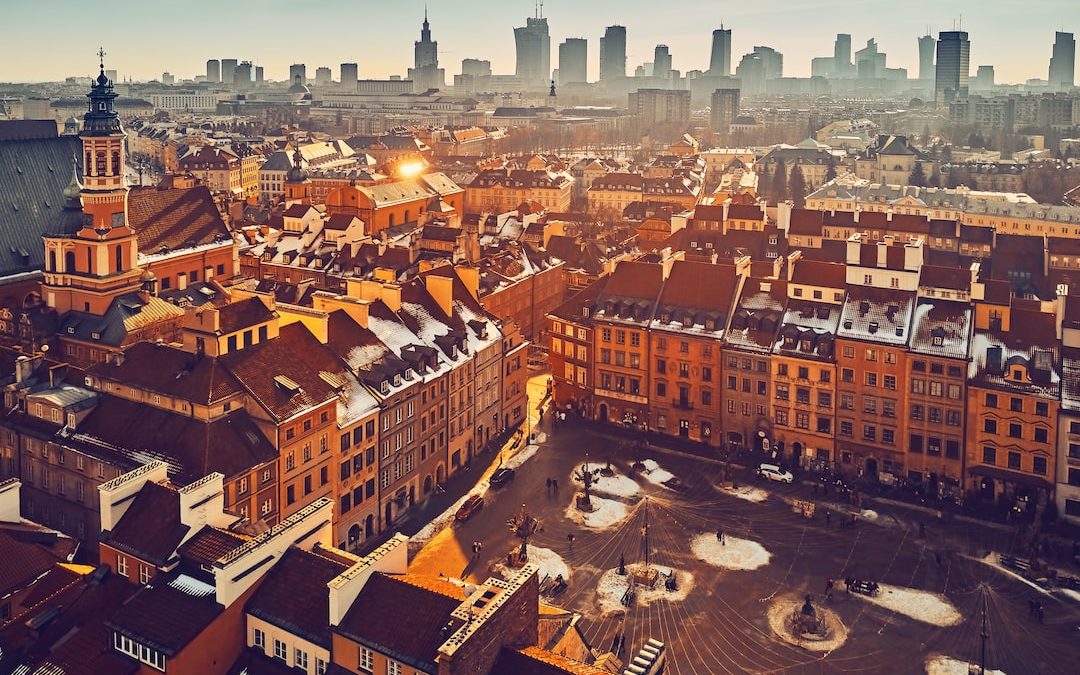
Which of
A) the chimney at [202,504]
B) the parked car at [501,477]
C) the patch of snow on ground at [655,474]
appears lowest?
the patch of snow on ground at [655,474]

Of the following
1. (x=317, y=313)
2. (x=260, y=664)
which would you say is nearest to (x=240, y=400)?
(x=317, y=313)

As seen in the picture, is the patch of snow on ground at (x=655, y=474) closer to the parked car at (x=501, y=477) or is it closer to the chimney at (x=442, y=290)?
the parked car at (x=501, y=477)

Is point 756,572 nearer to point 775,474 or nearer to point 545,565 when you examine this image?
Result: point 545,565

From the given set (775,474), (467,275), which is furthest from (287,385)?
(775,474)

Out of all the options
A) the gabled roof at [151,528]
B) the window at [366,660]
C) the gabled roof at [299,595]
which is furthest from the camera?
the gabled roof at [151,528]

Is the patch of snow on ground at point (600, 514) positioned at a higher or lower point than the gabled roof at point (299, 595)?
lower

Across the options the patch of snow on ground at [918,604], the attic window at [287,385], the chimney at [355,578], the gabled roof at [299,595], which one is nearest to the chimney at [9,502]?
the attic window at [287,385]

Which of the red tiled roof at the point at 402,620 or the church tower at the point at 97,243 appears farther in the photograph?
the church tower at the point at 97,243

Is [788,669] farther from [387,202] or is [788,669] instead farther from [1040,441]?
[387,202]
